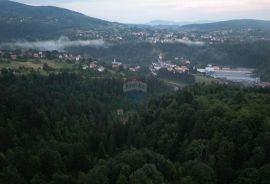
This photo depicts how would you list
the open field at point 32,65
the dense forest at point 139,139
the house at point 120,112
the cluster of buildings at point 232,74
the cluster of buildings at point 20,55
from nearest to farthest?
1. the dense forest at point 139,139
2. the house at point 120,112
3. the open field at point 32,65
4. the cluster of buildings at point 20,55
5. the cluster of buildings at point 232,74

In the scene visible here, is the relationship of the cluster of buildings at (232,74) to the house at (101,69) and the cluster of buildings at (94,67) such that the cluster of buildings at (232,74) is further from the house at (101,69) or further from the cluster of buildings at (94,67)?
the cluster of buildings at (94,67)

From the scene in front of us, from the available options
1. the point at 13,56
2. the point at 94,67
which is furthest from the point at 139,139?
the point at 13,56

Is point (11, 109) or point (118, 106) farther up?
point (11, 109)

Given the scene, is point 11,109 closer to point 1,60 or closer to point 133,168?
point 133,168

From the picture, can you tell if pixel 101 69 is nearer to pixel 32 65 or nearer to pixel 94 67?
pixel 94 67

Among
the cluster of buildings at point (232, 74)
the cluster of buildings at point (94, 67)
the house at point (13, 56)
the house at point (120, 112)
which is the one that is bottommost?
the cluster of buildings at point (232, 74)

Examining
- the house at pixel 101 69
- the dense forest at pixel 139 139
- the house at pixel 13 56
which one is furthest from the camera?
the house at pixel 13 56

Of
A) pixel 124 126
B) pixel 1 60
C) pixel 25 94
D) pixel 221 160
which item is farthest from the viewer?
pixel 1 60

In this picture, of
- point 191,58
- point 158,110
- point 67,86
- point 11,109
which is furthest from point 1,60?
point 191,58

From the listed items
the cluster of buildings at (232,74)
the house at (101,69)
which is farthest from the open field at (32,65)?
the cluster of buildings at (232,74)
